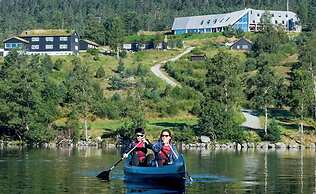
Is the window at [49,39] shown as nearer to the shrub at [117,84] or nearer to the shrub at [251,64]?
the shrub at [117,84]

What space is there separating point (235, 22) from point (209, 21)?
8.72 metres

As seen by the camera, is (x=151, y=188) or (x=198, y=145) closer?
(x=151, y=188)

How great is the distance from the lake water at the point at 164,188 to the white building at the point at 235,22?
4158 inches

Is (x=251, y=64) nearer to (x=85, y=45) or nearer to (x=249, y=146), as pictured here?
(x=85, y=45)

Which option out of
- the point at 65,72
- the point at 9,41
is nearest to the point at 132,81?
the point at 65,72

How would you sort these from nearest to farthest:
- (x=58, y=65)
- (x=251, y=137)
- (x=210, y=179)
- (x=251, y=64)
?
(x=210, y=179) < (x=251, y=137) < (x=58, y=65) < (x=251, y=64)

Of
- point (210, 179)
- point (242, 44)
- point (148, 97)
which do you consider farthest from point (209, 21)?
point (210, 179)

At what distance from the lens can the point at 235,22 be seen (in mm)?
157250

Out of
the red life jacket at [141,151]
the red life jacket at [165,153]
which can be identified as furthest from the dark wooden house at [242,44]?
the red life jacket at [165,153]

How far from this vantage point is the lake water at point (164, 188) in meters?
31.5

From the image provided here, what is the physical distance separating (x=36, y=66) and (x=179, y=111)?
1799 cm

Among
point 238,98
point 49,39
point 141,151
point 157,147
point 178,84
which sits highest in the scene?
point 49,39

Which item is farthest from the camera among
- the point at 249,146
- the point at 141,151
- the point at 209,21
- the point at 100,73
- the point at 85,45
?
the point at 209,21

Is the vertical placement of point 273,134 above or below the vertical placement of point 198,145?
above
